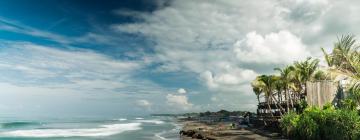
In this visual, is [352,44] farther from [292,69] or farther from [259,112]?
[259,112]

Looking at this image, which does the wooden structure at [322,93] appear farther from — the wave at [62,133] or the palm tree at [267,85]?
the wave at [62,133]

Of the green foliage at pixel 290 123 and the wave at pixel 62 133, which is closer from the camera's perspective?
the green foliage at pixel 290 123

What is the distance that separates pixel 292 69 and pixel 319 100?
35.0 ft

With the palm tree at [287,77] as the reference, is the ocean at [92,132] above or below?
below

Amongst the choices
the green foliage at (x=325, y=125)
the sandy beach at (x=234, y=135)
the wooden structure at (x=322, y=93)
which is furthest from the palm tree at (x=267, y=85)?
the green foliage at (x=325, y=125)

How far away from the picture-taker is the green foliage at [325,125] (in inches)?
932

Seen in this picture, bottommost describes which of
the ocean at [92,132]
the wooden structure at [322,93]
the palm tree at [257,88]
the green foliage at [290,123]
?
the ocean at [92,132]

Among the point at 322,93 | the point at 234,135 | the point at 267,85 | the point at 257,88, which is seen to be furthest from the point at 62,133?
the point at 322,93

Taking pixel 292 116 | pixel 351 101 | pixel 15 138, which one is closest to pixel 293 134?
pixel 292 116

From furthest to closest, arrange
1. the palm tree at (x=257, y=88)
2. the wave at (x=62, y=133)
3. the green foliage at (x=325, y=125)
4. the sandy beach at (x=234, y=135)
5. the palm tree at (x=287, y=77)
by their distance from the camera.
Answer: the wave at (x=62, y=133), the palm tree at (x=257, y=88), the palm tree at (x=287, y=77), the sandy beach at (x=234, y=135), the green foliage at (x=325, y=125)

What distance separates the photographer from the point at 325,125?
86.0 feet

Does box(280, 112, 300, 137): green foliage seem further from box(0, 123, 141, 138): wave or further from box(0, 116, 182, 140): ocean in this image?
box(0, 123, 141, 138): wave

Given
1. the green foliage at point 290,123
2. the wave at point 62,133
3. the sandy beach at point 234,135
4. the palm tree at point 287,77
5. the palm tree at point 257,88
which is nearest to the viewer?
the green foliage at point 290,123

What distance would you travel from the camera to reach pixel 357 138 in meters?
23.2
